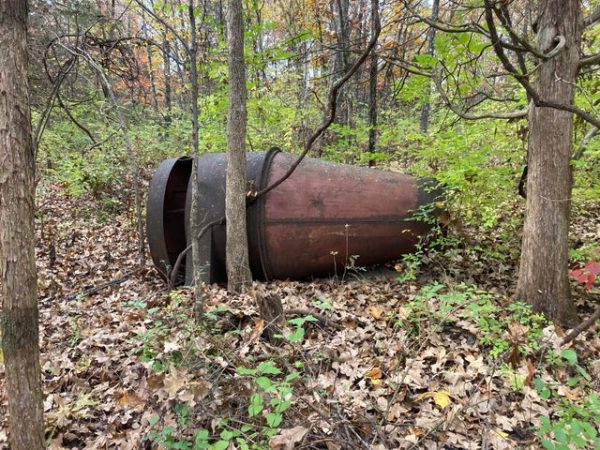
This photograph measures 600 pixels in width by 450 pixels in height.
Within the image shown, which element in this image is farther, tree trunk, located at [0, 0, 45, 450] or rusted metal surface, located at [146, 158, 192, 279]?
rusted metal surface, located at [146, 158, 192, 279]

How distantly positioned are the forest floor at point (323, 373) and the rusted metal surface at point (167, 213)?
75 centimetres

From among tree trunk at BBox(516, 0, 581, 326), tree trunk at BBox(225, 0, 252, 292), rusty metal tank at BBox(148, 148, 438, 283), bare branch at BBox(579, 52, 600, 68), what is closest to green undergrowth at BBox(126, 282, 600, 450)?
tree trunk at BBox(516, 0, 581, 326)

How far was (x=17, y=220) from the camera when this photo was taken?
1.70 meters

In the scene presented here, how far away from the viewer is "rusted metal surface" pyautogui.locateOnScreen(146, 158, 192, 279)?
5020 mm

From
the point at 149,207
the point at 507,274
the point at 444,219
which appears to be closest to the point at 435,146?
the point at 444,219

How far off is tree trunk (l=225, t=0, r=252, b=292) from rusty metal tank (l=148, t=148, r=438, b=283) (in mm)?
296

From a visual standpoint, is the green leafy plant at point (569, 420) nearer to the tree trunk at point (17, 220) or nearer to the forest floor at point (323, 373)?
the forest floor at point (323, 373)

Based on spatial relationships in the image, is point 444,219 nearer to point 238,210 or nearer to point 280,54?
point 238,210

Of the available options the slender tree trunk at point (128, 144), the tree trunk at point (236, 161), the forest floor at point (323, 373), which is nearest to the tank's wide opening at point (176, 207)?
the slender tree trunk at point (128, 144)

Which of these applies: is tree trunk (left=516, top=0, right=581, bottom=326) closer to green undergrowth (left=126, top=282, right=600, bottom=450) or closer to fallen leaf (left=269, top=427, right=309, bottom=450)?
green undergrowth (left=126, top=282, right=600, bottom=450)

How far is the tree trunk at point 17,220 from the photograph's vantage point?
1610 mm

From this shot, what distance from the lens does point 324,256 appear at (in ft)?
16.4

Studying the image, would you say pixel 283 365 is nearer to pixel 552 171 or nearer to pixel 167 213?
pixel 552 171

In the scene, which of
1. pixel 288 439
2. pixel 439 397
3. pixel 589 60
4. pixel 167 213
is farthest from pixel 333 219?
pixel 288 439
